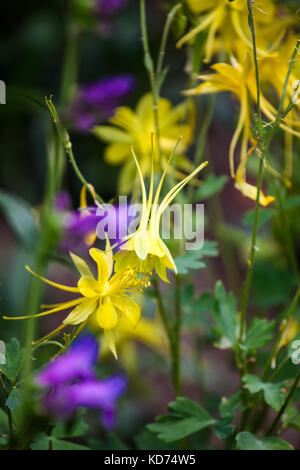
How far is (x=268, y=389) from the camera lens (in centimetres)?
57

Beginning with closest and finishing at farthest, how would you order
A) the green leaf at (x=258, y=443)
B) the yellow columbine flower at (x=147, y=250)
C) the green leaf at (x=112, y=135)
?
1. the yellow columbine flower at (x=147, y=250)
2. the green leaf at (x=258, y=443)
3. the green leaf at (x=112, y=135)

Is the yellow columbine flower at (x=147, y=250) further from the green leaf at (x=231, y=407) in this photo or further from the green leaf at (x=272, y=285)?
the green leaf at (x=272, y=285)

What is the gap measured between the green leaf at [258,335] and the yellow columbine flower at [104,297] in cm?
17

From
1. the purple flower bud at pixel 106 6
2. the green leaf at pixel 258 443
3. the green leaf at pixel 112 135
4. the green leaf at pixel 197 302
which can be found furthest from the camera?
the purple flower bud at pixel 106 6

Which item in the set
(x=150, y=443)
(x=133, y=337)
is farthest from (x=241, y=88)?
(x=133, y=337)

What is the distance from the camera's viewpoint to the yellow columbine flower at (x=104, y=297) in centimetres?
48

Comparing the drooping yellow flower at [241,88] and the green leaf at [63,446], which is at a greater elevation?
the drooping yellow flower at [241,88]

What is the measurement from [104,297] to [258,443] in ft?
0.77

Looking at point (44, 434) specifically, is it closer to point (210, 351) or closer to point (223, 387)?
point (223, 387)

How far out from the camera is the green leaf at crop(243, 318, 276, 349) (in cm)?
61

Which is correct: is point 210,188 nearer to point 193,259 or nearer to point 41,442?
point 193,259

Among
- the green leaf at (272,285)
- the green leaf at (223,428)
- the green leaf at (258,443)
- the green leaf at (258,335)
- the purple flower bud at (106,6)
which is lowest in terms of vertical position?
the green leaf at (258,443)

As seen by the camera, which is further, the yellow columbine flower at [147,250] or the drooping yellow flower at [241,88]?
the drooping yellow flower at [241,88]

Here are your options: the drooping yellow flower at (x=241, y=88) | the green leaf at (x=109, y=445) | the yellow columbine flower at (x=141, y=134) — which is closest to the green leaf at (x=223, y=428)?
the green leaf at (x=109, y=445)
